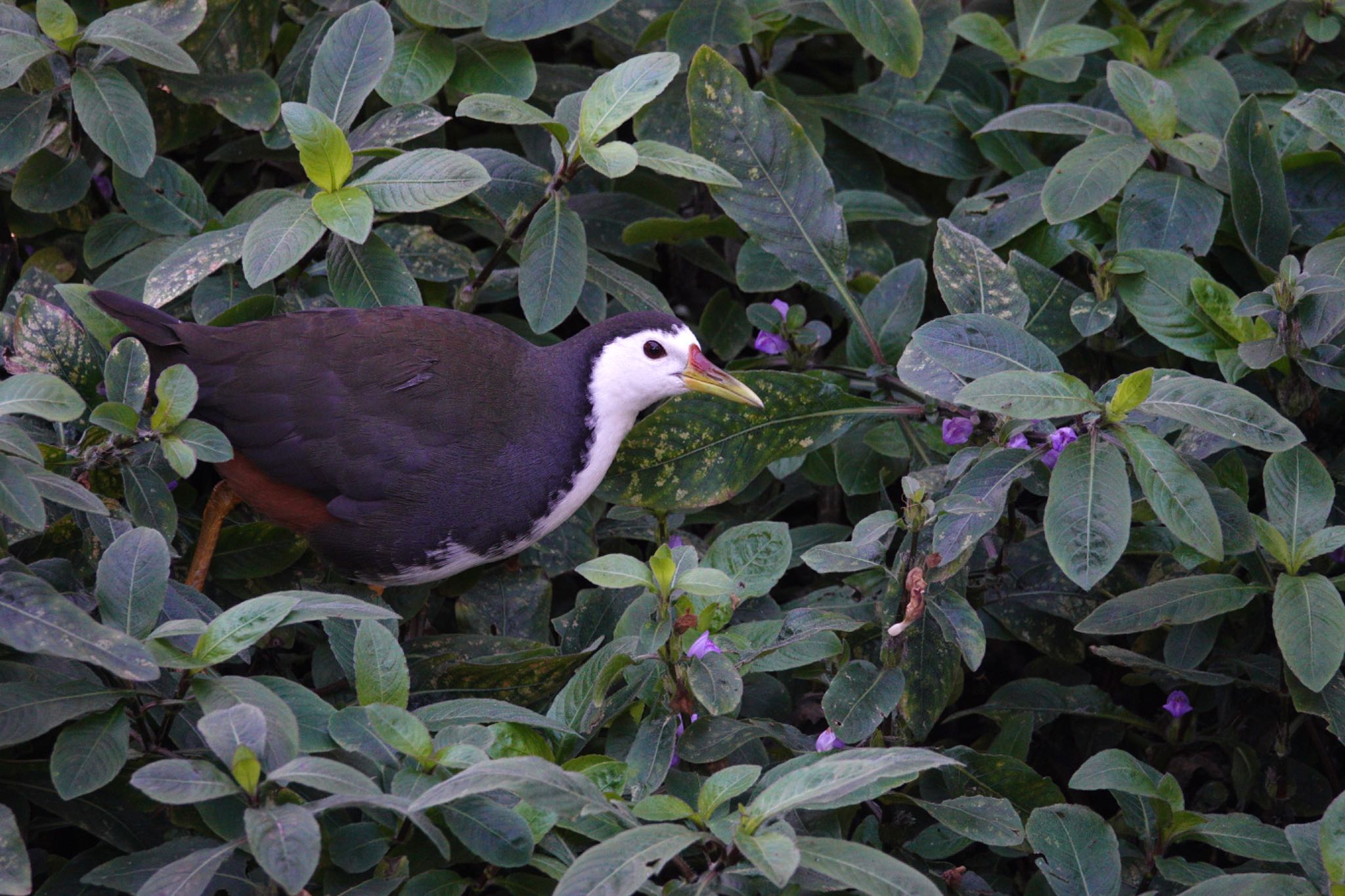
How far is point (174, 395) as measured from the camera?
105 inches

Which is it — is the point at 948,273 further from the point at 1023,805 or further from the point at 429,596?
the point at 429,596

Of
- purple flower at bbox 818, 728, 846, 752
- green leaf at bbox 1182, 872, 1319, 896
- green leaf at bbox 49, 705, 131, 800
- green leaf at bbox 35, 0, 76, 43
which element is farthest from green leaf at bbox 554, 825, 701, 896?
green leaf at bbox 35, 0, 76, 43

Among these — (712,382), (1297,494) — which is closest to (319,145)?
(712,382)

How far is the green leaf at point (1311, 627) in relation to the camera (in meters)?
2.55

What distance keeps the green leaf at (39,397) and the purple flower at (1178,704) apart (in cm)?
243

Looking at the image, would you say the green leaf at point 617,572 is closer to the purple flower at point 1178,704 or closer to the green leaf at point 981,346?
the green leaf at point 981,346

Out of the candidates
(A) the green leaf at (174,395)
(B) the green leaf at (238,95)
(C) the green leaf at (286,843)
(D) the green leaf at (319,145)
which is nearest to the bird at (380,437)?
(D) the green leaf at (319,145)

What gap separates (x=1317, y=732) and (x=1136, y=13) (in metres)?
2.74

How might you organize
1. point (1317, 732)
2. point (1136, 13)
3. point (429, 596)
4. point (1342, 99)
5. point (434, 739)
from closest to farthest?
point (434, 739)
point (1317, 732)
point (1342, 99)
point (429, 596)
point (1136, 13)

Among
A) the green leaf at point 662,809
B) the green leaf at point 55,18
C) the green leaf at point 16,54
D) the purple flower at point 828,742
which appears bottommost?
the purple flower at point 828,742

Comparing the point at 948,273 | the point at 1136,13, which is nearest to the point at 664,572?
the point at 948,273

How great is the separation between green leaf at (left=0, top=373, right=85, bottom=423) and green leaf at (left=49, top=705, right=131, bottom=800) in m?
0.53

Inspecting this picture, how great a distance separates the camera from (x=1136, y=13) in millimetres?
4617

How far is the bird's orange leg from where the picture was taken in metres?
3.09
